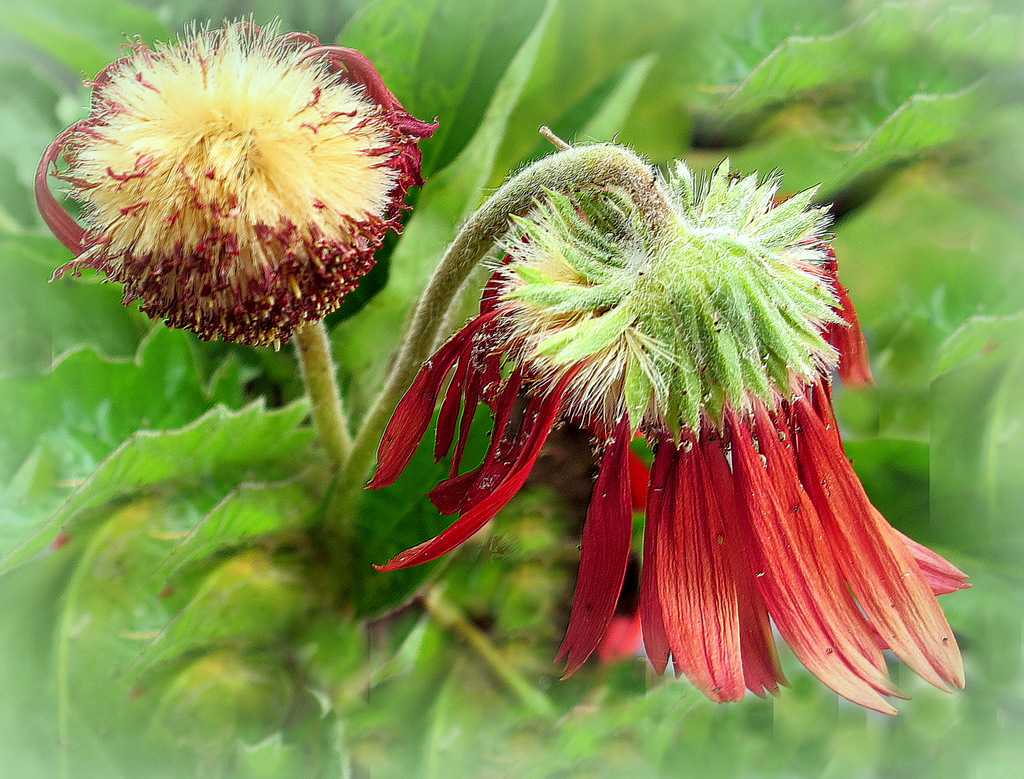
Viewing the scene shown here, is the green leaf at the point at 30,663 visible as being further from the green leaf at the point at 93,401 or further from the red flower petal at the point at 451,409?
the red flower petal at the point at 451,409

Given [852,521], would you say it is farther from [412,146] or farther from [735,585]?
[412,146]

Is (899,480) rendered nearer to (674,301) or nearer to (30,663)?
(674,301)

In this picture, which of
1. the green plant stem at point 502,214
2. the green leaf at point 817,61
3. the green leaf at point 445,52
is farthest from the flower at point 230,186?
the green leaf at point 817,61

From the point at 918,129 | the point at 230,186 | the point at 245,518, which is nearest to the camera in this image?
the point at 230,186

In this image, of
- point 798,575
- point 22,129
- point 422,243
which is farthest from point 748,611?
point 22,129

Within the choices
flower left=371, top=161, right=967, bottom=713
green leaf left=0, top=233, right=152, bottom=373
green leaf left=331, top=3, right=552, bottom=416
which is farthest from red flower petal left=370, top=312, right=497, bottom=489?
green leaf left=0, top=233, right=152, bottom=373

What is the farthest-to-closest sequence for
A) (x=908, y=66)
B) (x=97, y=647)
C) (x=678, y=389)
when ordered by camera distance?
(x=908, y=66) → (x=97, y=647) → (x=678, y=389)

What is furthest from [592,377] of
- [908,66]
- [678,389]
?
[908,66]

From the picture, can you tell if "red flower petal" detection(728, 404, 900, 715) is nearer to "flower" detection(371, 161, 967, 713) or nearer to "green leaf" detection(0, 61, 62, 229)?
"flower" detection(371, 161, 967, 713)

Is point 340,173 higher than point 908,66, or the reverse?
point 340,173
